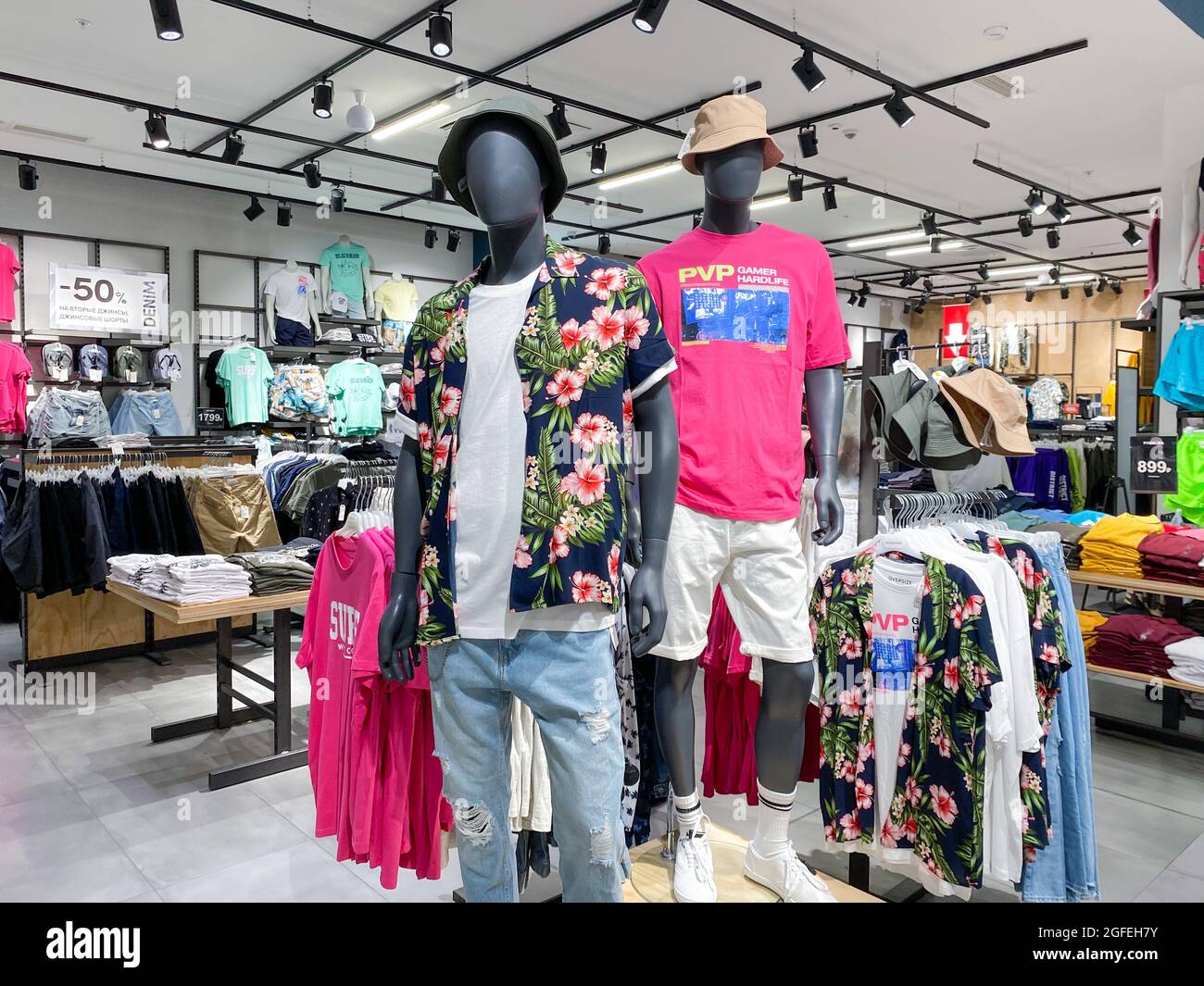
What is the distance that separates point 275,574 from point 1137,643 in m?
3.61

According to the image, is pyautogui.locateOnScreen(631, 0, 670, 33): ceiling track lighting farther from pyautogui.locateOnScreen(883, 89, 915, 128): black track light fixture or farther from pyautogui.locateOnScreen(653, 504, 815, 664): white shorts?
pyautogui.locateOnScreen(653, 504, 815, 664): white shorts

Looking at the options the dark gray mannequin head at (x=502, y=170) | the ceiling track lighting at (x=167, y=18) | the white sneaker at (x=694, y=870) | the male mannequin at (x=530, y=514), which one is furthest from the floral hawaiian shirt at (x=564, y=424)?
the ceiling track lighting at (x=167, y=18)

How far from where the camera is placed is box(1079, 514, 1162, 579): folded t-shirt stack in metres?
3.78

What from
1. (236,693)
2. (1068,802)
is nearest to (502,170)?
(1068,802)

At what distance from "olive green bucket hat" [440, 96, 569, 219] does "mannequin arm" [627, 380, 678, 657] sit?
368mm

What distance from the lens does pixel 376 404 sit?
28.3 ft

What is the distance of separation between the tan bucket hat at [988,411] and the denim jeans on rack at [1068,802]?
0.34 meters

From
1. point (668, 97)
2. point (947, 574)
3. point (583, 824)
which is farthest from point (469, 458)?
point (668, 97)

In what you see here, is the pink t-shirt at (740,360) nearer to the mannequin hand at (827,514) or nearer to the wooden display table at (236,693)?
the mannequin hand at (827,514)

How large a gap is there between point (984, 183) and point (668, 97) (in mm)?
4254

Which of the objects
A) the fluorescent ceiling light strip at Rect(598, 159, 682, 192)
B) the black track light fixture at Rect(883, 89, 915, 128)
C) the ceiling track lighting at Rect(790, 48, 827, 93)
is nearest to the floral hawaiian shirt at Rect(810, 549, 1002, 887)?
the ceiling track lighting at Rect(790, 48, 827, 93)

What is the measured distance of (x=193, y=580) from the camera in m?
3.23

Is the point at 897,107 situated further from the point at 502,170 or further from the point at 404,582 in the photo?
the point at 404,582

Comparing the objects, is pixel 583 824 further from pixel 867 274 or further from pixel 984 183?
pixel 867 274
